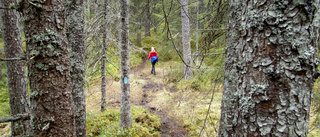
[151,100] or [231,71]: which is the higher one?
[231,71]

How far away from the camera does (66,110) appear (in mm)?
1867

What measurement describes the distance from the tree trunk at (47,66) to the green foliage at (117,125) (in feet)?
9.76

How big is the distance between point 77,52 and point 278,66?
3.30 m

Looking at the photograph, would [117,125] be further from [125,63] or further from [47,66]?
[47,66]

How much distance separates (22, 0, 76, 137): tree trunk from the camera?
5.36 feet

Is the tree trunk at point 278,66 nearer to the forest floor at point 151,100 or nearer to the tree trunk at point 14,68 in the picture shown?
the forest floor at point 151,100

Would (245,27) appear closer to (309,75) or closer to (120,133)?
(309,75)

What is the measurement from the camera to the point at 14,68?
16.1 feet

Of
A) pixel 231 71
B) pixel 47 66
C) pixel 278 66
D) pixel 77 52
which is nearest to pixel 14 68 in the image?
pixel 77 52

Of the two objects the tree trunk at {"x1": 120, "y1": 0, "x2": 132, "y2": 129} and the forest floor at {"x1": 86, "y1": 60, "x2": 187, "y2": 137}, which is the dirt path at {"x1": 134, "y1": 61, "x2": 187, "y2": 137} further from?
the tree trunk at {"x1": 120, "y1": 0, "x2": 132, "y2": 129}

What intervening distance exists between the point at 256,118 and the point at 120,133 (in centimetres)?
415

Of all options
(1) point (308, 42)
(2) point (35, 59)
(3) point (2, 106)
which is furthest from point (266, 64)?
(3) point (2, 106)

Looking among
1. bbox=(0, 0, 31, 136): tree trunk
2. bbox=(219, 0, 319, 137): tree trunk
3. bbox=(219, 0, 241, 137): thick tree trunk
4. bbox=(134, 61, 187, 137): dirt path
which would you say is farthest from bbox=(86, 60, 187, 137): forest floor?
bbox=(219, 0, 319, 137): tree trunk

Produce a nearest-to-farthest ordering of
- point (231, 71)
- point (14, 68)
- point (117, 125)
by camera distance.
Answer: point (231, 71) → point (14, 68) → point (117, 125)
